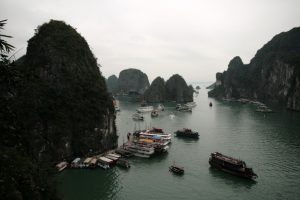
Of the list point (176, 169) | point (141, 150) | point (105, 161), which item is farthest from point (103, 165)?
point (176, 169)

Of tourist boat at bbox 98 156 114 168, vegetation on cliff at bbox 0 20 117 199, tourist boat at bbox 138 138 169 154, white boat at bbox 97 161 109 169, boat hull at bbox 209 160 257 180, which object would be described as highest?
vegetation on cliff at bbox 0 20 117 199

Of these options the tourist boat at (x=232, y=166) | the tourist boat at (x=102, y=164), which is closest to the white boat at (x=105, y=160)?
the tourist boat at (x=102, y=164)

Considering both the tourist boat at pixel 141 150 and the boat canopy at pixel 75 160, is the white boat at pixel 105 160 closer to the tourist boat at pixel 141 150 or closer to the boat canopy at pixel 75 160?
the boat canopy at pixel 75 160

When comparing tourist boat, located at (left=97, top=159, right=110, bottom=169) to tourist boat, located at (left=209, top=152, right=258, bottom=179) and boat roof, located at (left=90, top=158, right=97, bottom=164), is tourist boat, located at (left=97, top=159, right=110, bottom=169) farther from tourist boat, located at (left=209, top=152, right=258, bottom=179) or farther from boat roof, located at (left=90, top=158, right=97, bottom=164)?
tourist boat, located at (left=209, top=152, right=258, bottom=179)

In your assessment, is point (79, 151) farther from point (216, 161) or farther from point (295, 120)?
point (295, 120)

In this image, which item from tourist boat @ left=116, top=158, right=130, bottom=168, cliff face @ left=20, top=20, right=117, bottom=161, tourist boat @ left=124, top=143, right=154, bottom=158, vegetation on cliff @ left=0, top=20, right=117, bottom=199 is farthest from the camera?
tourist boat @ left=124, top=143, right=154, bottom=158

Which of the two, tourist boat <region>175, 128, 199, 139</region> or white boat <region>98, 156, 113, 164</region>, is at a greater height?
tourist boat <region>175, 128, 199, 139</region>

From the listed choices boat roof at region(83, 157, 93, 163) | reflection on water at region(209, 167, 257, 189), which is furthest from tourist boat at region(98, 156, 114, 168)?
reflection on water at region(209, 167, 257, 189)
